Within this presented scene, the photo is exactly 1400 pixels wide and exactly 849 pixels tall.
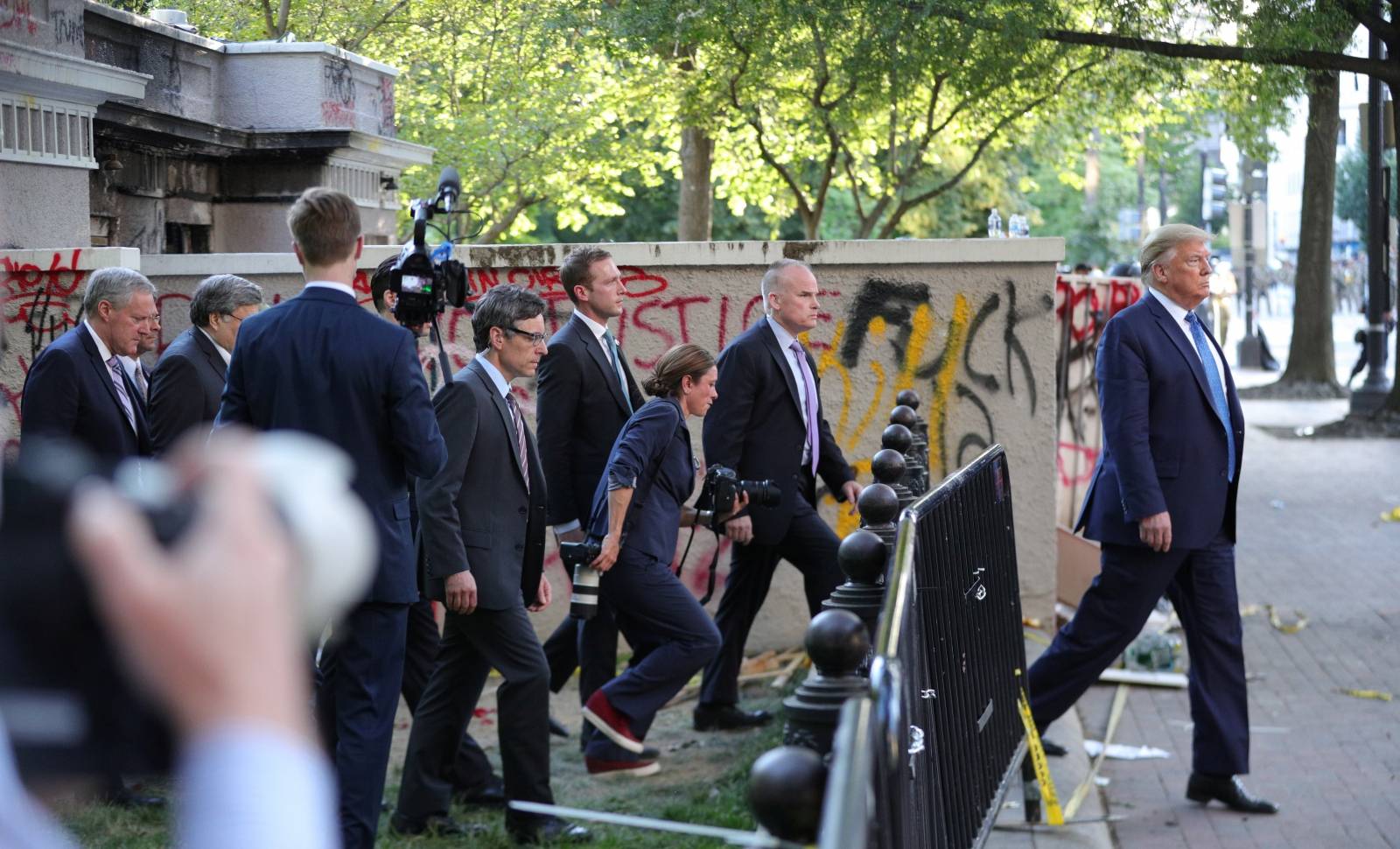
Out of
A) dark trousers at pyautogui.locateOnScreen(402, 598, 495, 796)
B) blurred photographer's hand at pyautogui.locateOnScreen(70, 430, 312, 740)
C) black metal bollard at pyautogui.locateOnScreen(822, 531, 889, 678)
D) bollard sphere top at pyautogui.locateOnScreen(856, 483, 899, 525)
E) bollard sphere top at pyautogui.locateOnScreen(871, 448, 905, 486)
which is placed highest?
blurred photographer's hand at pyautogui.locateOnScreen(70, 430, 312, 740)

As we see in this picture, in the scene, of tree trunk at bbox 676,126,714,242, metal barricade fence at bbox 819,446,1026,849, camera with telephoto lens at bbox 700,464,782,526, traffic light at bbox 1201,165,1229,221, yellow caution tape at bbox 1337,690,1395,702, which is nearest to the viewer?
metal barricade fence at bbox 819,446,1026,849

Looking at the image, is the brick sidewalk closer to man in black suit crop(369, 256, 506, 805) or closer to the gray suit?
the gray suit

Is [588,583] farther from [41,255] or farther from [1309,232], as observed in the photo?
[1309,232]

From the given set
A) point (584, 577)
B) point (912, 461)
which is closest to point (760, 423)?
point (584, 577)

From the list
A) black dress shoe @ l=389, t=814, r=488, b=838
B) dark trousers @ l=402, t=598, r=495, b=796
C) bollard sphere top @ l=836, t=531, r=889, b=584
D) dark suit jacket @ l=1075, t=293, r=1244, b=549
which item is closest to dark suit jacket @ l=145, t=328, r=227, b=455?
dark trousers @ l=402, t=598, r=495, b=796

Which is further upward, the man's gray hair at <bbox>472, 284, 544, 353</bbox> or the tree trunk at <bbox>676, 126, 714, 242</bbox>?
the tree trunk at <bbox>676, 126, 714, 242</bbox>

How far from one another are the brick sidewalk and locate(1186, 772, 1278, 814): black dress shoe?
55 mm

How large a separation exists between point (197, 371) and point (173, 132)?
979 cm

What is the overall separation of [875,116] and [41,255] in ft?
53.3

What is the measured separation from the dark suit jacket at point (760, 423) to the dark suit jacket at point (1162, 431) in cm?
153

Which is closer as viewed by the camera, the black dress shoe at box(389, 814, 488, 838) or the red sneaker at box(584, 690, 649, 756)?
the black dress shoe at box(389, 814, 488, 838)

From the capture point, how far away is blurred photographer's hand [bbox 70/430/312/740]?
90cm

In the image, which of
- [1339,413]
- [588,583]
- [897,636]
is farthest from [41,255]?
[1339,413]

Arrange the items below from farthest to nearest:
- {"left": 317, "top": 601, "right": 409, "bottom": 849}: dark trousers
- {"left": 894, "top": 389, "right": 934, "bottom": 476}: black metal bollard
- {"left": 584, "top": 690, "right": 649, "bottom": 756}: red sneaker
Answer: {"left": 584, "top": 690, "right": 649, "bottom": 756}: red sneaker < {"left": 894, "top": 389, "right": 934, "bottom": 476}: black metal bollard < {"left": 317, "top": 601, "right": 409, "bottom": 849}: dark trousers
